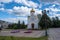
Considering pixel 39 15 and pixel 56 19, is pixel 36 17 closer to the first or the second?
pixel 39 15

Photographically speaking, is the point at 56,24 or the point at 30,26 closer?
the point at 30,26

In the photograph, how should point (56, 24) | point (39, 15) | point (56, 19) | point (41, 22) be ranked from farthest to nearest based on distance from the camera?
point (56, 19)
point (56, 24)
point (39, 15)
point (41, 22)

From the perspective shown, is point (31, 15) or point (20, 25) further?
point (20, 25)

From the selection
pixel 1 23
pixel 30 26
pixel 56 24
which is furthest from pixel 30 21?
pixel 1 23

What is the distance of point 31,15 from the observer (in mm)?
68875

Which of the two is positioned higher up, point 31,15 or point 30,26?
point 31,15

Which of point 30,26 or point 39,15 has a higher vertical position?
point 39,15

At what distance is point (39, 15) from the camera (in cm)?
7231

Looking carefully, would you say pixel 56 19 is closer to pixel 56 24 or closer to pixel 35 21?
pixel 56 24

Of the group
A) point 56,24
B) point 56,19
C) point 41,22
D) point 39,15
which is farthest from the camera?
point 56,19

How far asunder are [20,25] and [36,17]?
9.64 m

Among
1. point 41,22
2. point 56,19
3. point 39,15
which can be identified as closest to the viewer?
point 41,22

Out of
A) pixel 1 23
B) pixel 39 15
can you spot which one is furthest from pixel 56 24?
pixel 1 23

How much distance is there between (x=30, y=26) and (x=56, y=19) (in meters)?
29.3
